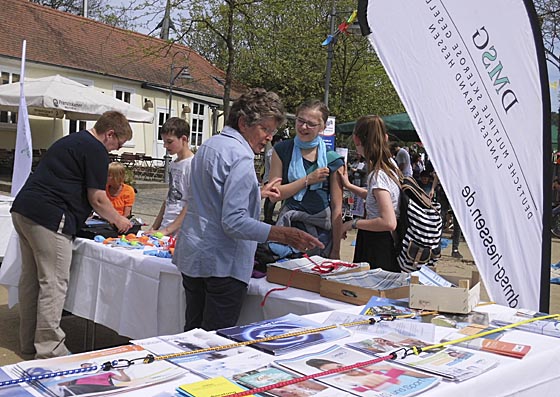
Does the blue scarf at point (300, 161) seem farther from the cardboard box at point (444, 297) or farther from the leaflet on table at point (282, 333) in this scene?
the leaflet on table at point (282, 333)

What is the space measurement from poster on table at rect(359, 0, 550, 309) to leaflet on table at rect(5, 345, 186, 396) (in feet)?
5.10

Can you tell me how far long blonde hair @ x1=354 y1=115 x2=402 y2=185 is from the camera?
3416mm

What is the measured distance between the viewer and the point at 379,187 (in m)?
3.33

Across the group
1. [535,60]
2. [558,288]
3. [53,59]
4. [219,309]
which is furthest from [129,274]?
[53,59]

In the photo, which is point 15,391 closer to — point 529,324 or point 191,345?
point 191,345

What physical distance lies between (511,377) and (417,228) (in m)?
1.60

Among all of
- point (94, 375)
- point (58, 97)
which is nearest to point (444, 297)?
point (94, 375)

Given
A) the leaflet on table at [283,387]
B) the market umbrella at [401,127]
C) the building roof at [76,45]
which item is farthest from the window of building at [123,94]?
the leaflet on table at [283,387]

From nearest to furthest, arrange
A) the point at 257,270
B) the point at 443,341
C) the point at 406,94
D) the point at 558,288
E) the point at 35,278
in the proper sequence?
the point at 443,341 < the point at 406,94 < the point at 257,270 < the point at 35,278 < the point at 558,288

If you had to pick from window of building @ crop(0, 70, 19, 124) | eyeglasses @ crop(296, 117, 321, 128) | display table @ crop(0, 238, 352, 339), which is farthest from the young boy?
window of building @ crop(0, 70, 19, 124)

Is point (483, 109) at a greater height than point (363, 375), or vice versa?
point (483, 109)

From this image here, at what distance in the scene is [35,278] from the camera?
408 cm

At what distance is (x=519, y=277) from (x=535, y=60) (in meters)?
1.03

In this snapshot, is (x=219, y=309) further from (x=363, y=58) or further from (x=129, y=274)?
(x=363, y=58)
